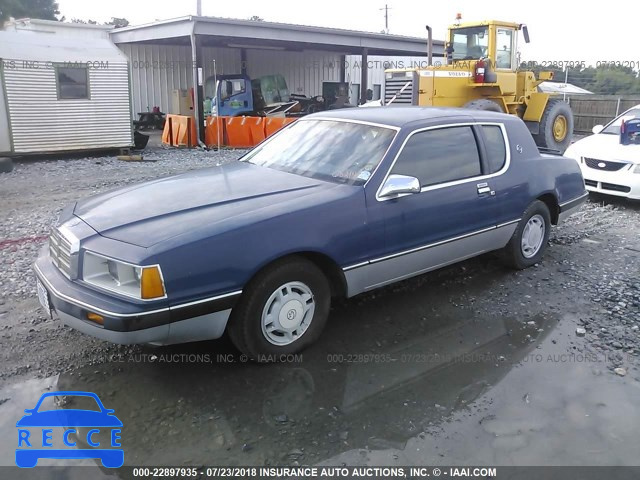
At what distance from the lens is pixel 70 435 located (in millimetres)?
3059

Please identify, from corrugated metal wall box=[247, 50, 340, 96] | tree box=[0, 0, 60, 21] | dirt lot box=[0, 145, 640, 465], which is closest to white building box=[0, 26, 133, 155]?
dirt lot box=[0, 145, 640, 465]

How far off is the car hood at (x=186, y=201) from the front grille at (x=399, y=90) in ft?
28.9

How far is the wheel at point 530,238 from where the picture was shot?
17.6 feet

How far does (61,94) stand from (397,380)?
12.6 metres

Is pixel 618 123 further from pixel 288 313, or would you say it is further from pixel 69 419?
pixel 69 419

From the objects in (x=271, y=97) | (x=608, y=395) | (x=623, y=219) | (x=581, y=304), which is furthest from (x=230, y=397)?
(x=271, y=97)

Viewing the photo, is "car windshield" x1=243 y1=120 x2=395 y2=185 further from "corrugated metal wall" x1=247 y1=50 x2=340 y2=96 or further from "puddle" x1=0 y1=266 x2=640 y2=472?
"corrugated metal wall" x1=247 y1=50 x2=340 y2=96

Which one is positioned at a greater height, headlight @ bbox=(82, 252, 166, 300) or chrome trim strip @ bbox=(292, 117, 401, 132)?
chrome trim strip @ bbox=(292, 117, 401, 132)

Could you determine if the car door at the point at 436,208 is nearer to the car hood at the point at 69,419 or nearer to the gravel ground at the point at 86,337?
the gravel ground at the point at 86,337

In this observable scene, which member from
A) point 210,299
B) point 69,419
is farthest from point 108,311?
point 69,419

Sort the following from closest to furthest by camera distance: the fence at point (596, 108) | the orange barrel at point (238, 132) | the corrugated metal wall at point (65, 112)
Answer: the corrugated metal wall at point (65, 112) < the orange barrel at point (238, 132) < the fence at point (596, 108)

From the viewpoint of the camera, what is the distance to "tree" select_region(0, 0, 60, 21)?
123 ft

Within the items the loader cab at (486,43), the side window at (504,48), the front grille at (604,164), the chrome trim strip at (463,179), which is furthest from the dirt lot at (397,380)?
the side window at (504,48)

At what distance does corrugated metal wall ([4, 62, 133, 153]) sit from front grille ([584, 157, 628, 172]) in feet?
36.0
